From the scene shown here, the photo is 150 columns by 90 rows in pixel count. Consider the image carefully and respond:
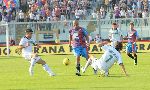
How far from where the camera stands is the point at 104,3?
49.8 metres

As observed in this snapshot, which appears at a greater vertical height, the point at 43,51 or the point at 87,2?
the point at 87,2

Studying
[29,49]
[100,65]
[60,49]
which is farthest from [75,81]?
[60,49]

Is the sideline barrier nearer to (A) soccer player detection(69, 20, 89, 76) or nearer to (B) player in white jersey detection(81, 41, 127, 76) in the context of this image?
(A) soccer player detection(69, 20, 89, 76)

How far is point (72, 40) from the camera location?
2473cm

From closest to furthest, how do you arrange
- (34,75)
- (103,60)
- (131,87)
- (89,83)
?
(131,87) < (89,83) < (103,60) < (34,75)

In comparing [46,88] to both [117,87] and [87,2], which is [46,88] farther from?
[87,2]

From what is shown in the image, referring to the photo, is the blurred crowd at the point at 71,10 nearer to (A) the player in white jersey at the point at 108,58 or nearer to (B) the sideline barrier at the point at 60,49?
(B) the sideline barrier at the point at 60,49

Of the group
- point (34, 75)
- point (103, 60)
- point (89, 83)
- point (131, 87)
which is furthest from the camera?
point (34, 75)

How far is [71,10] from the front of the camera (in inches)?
1949

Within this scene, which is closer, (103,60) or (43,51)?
(103,60)

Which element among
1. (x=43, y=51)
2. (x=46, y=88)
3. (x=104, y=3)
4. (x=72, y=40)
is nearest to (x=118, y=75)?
(x=72, y=40)

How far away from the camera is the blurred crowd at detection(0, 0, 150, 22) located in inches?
1859

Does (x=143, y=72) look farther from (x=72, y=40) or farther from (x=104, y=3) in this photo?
(x=104, y=3)

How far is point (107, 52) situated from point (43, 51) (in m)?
19.8
